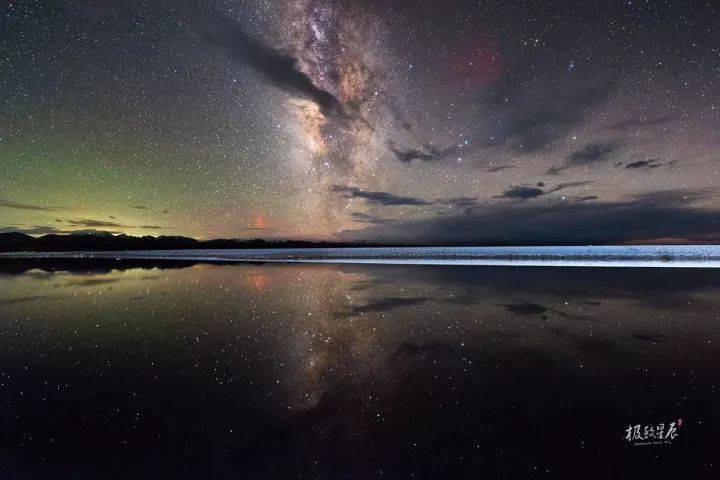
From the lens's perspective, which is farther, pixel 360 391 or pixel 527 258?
pixel 527 258

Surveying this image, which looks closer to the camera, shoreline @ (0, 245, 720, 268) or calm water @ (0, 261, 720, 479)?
calm water @ (0, 261, 720, 479)

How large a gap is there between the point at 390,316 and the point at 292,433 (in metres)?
4.91

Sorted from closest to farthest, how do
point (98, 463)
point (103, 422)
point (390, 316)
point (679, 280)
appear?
point (98, 463), point (103, 422), point (390, 316), point (679, 280)

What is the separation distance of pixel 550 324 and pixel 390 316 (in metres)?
3.75

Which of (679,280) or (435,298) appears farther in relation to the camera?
(679,280)

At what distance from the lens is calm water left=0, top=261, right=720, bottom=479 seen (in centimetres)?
327

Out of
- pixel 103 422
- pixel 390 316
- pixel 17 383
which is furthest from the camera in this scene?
pixel 390 316

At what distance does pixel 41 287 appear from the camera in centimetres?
1402

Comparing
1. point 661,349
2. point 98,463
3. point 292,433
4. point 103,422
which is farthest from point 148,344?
point 661,349

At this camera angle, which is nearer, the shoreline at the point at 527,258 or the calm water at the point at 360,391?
the calm water at the point at 360,391

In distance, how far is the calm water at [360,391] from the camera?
3.27 meters

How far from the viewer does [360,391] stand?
453cm

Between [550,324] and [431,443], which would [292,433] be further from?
[550,324]

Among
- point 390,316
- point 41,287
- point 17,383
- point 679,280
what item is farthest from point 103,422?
point 679,280
